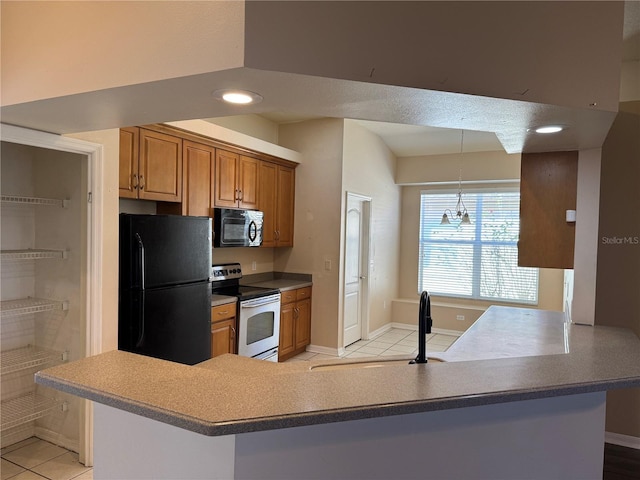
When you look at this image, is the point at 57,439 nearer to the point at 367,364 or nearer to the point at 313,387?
the point at 367,364

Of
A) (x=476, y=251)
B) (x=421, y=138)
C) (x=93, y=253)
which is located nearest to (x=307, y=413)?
(x=93, y=253)

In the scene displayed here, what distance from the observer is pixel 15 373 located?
2.82 metres

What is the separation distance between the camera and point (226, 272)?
4.29m

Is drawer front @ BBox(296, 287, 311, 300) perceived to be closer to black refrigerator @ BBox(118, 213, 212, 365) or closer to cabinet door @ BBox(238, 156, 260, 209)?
cabinet door @ BBox(238, 156, 260, 209)

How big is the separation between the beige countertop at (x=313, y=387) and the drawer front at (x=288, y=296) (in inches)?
107

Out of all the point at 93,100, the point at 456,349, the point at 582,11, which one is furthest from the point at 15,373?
the point at 582,11

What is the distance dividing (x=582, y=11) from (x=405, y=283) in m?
5.68

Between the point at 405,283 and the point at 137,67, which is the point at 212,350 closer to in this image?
the point at 137,67

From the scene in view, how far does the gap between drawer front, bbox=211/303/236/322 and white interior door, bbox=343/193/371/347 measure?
1688 millimetres

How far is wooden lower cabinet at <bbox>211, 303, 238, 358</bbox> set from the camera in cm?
360

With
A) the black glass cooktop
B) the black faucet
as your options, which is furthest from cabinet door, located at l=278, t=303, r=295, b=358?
the black faucet

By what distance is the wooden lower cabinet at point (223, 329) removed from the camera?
3603 mm

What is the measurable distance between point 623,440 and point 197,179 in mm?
3838

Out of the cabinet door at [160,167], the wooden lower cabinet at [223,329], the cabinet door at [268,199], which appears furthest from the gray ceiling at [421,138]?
the wooden lower cabinet at [223,329]
